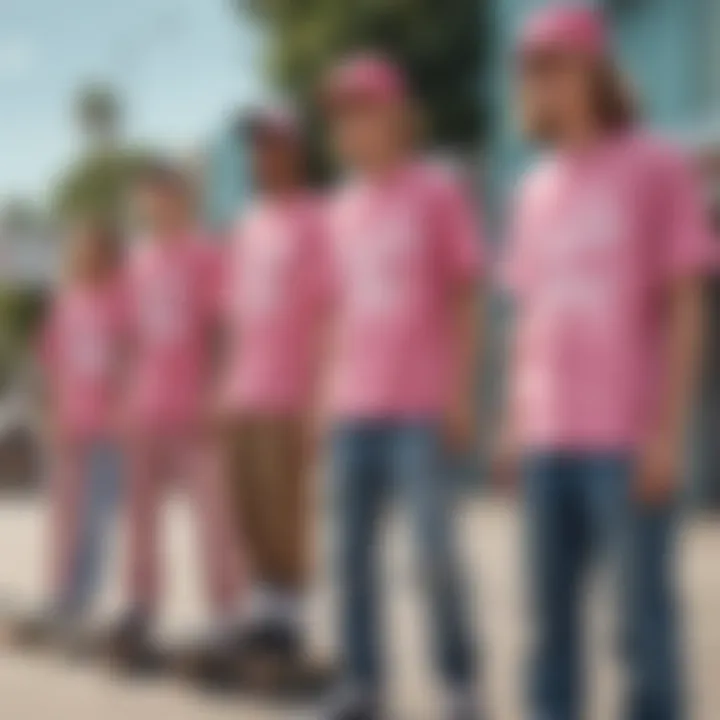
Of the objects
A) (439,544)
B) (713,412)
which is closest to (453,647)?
(439,544)

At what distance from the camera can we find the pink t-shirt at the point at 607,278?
346 cm

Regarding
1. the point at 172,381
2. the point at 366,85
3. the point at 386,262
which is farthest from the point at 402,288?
the point at 172,381

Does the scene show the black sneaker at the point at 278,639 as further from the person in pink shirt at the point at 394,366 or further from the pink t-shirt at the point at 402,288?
the pink t-shirt at the point at 402,288

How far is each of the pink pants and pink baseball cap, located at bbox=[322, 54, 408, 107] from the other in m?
1.27

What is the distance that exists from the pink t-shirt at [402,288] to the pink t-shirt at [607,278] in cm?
50

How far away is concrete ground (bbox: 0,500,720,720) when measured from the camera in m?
4.47

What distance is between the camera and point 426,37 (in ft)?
36.0

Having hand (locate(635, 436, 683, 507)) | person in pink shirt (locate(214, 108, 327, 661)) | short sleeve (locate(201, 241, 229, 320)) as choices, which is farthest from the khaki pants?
hand (locate(635, 436, 683, 507))

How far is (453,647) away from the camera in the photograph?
413 cm

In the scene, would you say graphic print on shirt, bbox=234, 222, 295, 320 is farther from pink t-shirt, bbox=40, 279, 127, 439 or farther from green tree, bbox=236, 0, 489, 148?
green tree, bbox=236, 0, 489, 148

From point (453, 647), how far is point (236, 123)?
1.20 m

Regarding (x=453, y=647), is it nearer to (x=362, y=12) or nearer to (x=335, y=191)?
(x=335, y=191)

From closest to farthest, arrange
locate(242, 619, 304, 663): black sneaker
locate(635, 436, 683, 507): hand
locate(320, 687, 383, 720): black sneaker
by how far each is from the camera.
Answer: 1. locate(635, 436, 683, 507): hand
2. locate(320, 687, 383, 720): black sneaker
3. locate(242, 619, 304, 663): black sneaker

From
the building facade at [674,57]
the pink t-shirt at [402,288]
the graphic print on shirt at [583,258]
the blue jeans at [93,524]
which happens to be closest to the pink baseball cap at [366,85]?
the pink t-shirt at [402,288]
